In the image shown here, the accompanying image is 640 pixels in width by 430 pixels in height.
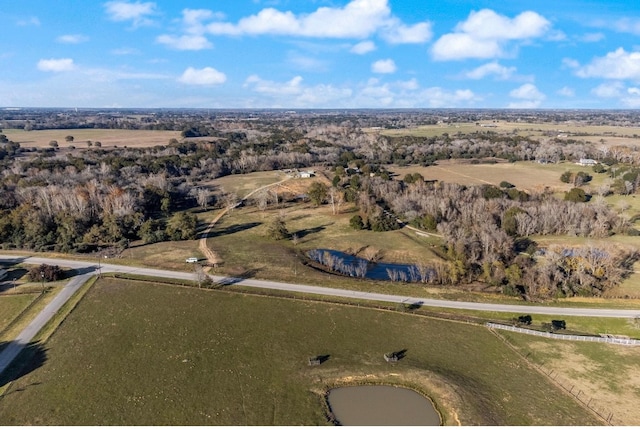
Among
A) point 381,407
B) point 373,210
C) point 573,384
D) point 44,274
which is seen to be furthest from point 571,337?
point 44,274

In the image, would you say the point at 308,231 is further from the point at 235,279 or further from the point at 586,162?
the point at 586,162

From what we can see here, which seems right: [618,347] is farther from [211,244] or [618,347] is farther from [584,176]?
[584,176]

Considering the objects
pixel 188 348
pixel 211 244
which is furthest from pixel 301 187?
pixel 188 348

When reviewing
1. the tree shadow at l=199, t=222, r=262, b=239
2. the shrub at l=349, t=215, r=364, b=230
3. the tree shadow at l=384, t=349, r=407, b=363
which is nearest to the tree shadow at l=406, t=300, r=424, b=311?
the tree shadow at l=384, t=349, r=407, b=363

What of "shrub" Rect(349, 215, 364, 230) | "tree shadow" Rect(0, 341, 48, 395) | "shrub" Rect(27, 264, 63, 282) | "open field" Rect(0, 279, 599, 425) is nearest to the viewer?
"open field" Rect(0, 279, 599, 425)

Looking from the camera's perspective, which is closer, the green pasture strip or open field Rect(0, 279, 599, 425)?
open field Rect(0, 279, 599, 425)

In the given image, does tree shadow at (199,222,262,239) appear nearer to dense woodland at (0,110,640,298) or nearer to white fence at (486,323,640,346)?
dense woodland at (0,110,640,298)

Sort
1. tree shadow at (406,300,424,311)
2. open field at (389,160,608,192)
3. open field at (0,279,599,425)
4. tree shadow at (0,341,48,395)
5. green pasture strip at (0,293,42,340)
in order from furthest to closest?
open field at (389,160,608,192), tree shadow at (406,300,424,311), green pasture strip at (0,293,42,340), tree shadow at (0,341,48,395), open field at (0,279,599,425)
